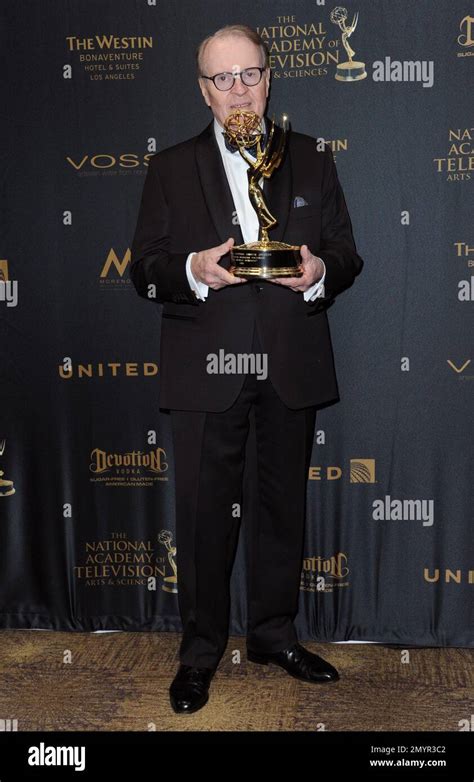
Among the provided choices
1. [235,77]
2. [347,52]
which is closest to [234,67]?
[235,77]

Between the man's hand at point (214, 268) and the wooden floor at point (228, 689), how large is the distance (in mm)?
1365

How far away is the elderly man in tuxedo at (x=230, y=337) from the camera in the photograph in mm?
2824

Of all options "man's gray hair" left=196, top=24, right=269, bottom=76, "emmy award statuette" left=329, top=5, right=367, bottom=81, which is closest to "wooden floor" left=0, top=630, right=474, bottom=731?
"man's gray hair" left=196, top=24, right=269, bottom=76

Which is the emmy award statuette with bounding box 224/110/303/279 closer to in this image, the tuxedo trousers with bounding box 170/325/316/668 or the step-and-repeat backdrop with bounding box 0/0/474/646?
the tuxedo trousers with bounding box 170/325/316/668

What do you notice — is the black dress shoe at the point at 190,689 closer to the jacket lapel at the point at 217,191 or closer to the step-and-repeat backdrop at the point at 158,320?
the step-and-repeat backdrop at the point at 158,320

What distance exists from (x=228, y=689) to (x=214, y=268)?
1437 millimetres

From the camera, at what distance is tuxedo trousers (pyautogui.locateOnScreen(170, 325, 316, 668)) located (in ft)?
9.75

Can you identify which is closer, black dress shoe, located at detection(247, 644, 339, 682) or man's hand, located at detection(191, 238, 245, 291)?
man's hand, located at detection(191, 238, 245, 291)

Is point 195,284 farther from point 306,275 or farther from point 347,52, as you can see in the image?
point 347,52

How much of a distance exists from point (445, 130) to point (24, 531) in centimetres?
222

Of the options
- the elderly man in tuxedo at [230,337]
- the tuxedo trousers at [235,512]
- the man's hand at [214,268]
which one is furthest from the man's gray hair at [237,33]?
the tuxedo trousers at [235,512]

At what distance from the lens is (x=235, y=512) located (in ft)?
10.4

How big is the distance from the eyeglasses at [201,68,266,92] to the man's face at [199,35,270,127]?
0.03 feet

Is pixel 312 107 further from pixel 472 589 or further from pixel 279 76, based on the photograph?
pixel 472 589
